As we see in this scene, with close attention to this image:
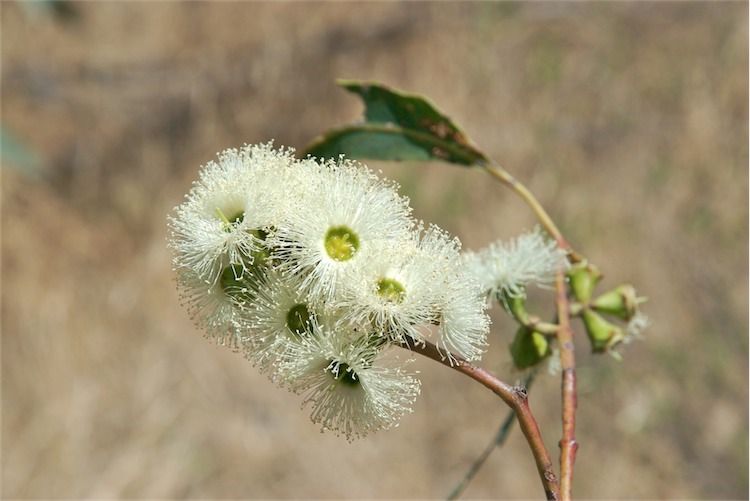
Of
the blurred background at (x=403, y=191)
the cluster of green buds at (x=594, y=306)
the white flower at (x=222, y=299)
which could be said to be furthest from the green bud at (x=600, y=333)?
the blurred background at (x=403, y=191)

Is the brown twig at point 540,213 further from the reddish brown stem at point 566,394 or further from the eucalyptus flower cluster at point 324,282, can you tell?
the eucalyptus flower cluster at point 324,282

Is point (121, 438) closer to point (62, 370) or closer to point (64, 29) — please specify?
point (62, 370)

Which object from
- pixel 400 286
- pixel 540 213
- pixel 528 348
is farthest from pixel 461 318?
pixel 540 213

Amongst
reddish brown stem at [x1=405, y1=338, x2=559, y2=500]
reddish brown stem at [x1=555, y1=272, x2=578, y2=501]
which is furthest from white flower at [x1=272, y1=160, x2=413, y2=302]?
reddish brown stem at [x1=555, y1=272, x2=578, y2=501]

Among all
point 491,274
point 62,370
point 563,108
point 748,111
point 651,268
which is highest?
point 748,111

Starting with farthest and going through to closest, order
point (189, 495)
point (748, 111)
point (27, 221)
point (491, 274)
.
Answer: point (27, 221)
point (748, 111)
point (189, 495)
point (491, 274)

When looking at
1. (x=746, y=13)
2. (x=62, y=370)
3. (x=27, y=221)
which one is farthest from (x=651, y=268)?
(x=27, y=221)
